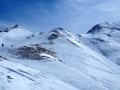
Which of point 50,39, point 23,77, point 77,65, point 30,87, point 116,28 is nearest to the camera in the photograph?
point 30,87

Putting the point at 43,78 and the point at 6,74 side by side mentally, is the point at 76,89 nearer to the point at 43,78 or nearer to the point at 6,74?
the point at 43,78

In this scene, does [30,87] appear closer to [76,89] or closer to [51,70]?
[76,89]

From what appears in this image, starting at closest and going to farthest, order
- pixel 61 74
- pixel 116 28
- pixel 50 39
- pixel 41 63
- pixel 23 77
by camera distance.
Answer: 1. pixel 23 77
2. pixel 61 74
3. pixel 41 63
4. pixel 50 39
5. pixel 116 28

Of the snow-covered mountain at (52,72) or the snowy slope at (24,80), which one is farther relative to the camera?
the snow-covered mountain at (52,72)

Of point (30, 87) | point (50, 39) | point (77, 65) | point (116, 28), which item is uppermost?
point (116, 28)

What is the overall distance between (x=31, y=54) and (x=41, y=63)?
6.03 meters

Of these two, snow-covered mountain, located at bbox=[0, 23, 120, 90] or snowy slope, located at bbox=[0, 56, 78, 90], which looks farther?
snow-covered mountain, located at bbox=[0, 23, 120, 90]

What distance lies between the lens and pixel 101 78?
3641cm

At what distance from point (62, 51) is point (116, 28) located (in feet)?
308

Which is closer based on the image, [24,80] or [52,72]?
[24,80]

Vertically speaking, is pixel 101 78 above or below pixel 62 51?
below

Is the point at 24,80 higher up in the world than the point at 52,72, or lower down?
lower down

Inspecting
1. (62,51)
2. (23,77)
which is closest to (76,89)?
(23,77)

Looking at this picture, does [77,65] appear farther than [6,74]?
Yes
